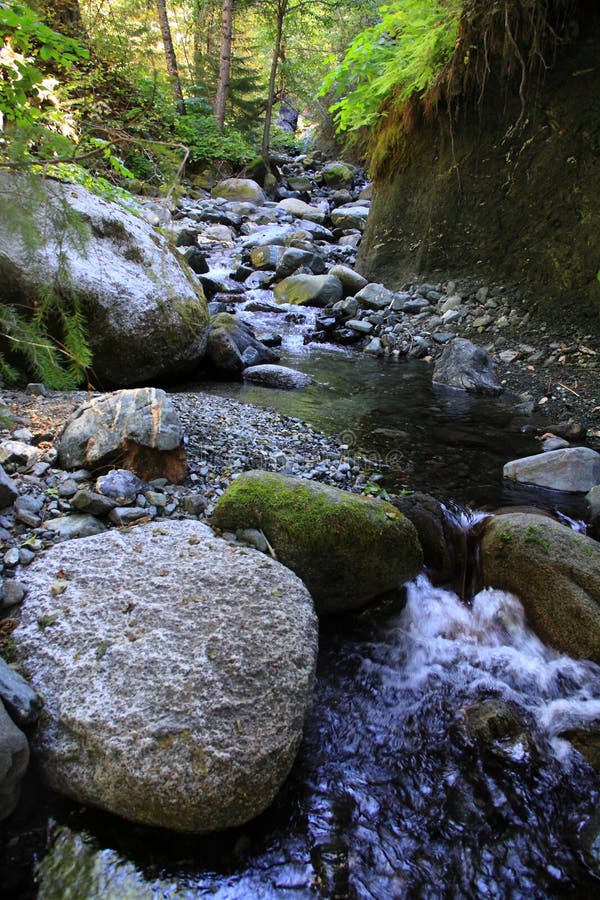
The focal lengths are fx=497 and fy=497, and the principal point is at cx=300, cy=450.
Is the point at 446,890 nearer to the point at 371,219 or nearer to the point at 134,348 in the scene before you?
the point at 134,348

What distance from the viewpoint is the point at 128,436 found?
3375 mm

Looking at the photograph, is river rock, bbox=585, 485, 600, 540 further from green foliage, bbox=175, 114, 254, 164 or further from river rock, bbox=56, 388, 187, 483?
green foliage, bbox=175, 114, 254, 164

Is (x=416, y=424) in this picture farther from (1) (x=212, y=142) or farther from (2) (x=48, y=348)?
(1) (x=212, y=142)

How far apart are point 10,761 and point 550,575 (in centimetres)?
305

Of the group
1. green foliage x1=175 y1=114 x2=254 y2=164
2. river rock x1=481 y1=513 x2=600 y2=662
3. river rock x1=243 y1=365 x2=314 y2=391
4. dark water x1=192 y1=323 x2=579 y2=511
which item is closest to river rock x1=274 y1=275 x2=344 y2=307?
dark water x1=192 y1=323 x2=579 y2=511

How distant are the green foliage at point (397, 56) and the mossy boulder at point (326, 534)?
803 centimetres

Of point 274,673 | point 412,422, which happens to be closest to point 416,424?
point 412,422

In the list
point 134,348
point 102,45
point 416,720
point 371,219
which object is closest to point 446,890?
point 416,720

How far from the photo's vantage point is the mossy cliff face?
283 inches

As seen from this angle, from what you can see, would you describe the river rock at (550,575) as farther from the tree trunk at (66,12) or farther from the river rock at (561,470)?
the tree trunk at (66,12)

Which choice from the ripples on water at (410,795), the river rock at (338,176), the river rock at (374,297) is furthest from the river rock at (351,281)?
the river rock at (338,176)

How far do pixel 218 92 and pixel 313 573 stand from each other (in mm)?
23131

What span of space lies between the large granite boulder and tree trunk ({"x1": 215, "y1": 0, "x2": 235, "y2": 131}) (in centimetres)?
1781

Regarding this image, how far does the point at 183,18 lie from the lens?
20.1 metres
